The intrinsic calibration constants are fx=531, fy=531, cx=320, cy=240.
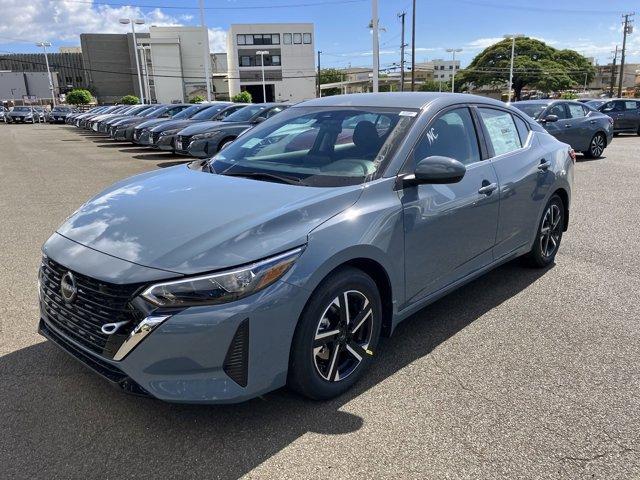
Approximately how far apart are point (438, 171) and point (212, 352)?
5.56 feet

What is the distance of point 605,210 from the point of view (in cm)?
782

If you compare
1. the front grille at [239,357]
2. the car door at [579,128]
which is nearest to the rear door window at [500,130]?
the front grille at [239,357]

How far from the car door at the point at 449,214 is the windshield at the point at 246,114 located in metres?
10.5

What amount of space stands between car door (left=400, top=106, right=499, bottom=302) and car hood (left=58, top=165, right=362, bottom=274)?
529 mm

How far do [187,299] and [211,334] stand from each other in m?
0.19

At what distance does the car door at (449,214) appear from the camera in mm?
3328

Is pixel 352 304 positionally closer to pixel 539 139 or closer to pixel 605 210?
pixel 539 139

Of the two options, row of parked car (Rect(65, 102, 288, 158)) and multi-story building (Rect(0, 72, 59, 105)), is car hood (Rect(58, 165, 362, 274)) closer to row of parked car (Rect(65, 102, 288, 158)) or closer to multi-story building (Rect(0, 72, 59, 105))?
row of parked car (Rect(65, 102, 288, 158))

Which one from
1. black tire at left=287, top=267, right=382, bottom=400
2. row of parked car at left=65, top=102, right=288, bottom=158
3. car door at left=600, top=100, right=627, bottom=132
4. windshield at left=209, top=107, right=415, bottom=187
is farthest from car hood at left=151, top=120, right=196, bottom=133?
car door at left=600, top=100, right=627, bottom=132

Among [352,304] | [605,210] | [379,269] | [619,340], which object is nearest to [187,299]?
[352,304]

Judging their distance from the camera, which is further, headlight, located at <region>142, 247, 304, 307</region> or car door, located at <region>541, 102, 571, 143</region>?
car door, located at <region>541, 102, 571, 143</region>

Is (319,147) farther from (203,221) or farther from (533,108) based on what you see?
(533,108)

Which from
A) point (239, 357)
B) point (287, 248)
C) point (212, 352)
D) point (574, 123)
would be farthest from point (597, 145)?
point (212, 352)

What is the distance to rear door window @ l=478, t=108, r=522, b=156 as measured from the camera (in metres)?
4.28
